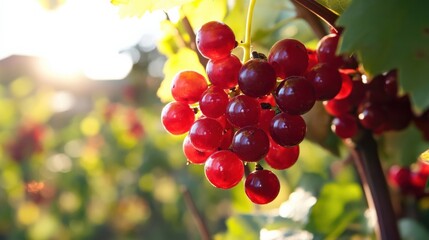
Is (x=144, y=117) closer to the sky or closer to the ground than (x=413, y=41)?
closer to the sky

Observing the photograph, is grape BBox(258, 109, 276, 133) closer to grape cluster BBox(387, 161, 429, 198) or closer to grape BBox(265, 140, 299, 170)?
grape BBox(265, 140, 299, 170)

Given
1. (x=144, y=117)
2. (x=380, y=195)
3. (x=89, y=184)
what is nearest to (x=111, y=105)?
(x=144, y=117)

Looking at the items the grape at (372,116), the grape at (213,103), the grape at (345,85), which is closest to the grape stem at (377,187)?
the grape at (372,116)

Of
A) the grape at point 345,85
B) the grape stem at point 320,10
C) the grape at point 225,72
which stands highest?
the grape stem at point 320,10

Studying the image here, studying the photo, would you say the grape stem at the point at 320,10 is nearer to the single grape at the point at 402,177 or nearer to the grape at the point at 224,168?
the grape at the point at 224,168

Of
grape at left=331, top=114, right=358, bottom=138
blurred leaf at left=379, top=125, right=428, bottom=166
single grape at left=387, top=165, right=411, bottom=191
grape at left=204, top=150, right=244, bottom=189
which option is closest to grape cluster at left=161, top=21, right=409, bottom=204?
grape at left=204, top=150, right=244, bottom=189

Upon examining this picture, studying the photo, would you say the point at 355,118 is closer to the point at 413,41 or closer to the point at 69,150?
the point at 413,41

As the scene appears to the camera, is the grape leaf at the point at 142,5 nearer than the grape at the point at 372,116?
Yes
